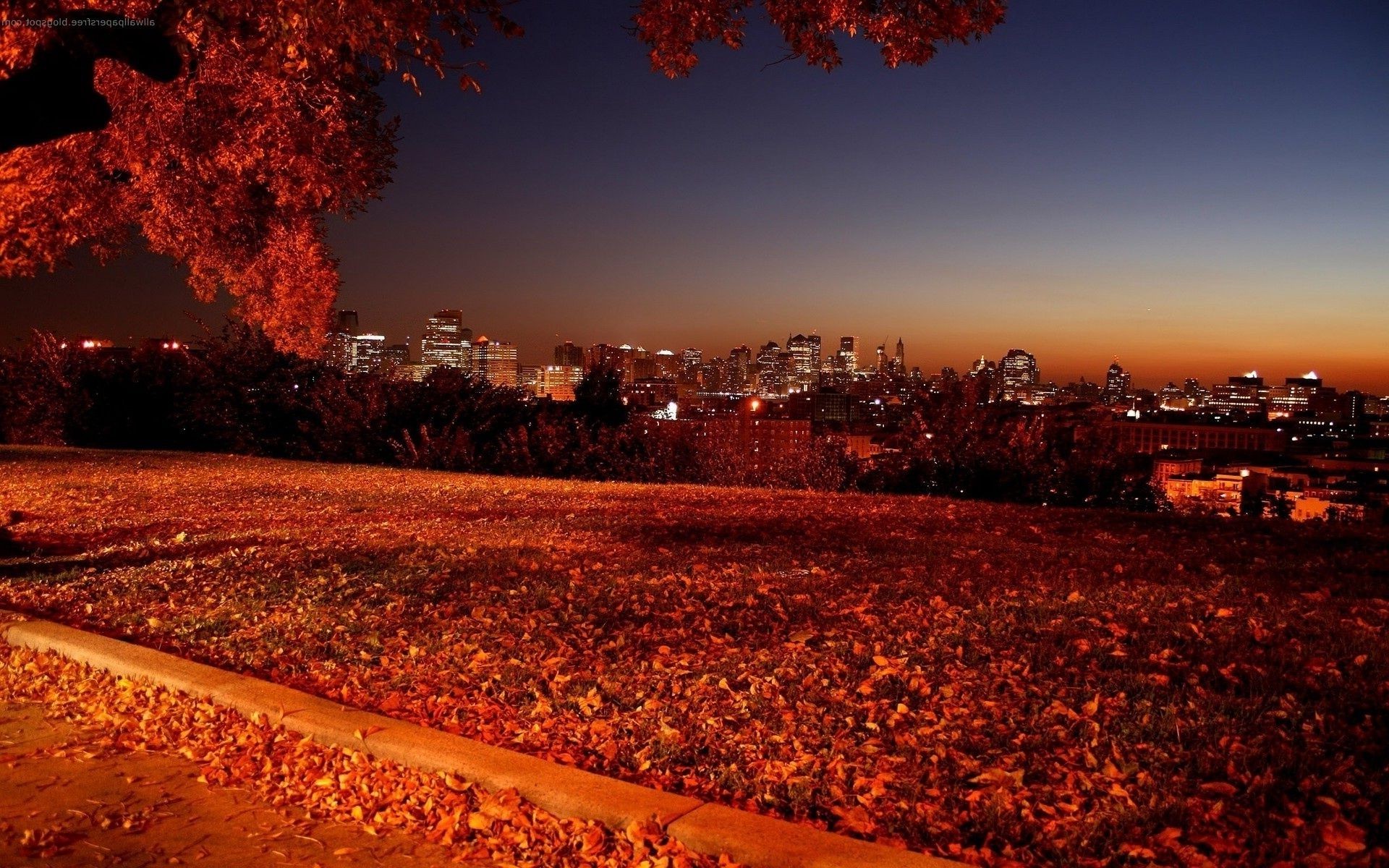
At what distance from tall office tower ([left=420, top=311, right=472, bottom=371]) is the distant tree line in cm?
194

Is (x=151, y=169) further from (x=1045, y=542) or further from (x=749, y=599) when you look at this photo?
(x=1045, y=542)

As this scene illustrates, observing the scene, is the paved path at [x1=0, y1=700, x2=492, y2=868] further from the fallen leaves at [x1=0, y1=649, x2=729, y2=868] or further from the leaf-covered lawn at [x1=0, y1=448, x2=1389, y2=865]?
the leaf-covered lawn at [x1=0, y1=448, x2=1389, y2=865]

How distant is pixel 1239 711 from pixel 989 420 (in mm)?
10759

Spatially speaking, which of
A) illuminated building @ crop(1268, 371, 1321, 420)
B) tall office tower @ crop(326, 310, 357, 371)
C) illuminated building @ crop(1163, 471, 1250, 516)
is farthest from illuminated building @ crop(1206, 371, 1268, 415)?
tall office tower @ crop(326, 310, 357, 371)

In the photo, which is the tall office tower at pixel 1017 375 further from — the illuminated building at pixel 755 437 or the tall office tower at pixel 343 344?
the tall office tower at pixel 343 344

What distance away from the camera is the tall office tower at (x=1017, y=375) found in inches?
645

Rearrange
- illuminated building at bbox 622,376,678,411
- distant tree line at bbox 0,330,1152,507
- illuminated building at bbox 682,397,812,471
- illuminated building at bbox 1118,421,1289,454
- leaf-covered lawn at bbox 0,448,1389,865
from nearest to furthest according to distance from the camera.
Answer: leaf-covered lawn at bbox 0,448,1389,865
distant tree line at bbox 0,330,1152,507
illuminated building at bbox 682,397,812,471
illuminated building at bbox 1118,421,1289,454
illuminated building at bbox 622,376,678,411

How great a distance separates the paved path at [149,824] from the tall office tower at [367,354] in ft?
56.0

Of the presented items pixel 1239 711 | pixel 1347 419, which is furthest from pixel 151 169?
pixel 1347 419

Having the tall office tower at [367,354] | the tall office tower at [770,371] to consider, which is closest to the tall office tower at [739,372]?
the tall office tower at [770,371]

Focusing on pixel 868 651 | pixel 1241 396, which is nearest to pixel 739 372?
pixel 1241 396

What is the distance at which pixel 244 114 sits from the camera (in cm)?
1349

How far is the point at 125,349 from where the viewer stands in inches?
958

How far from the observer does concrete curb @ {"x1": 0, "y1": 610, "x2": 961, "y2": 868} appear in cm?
346
